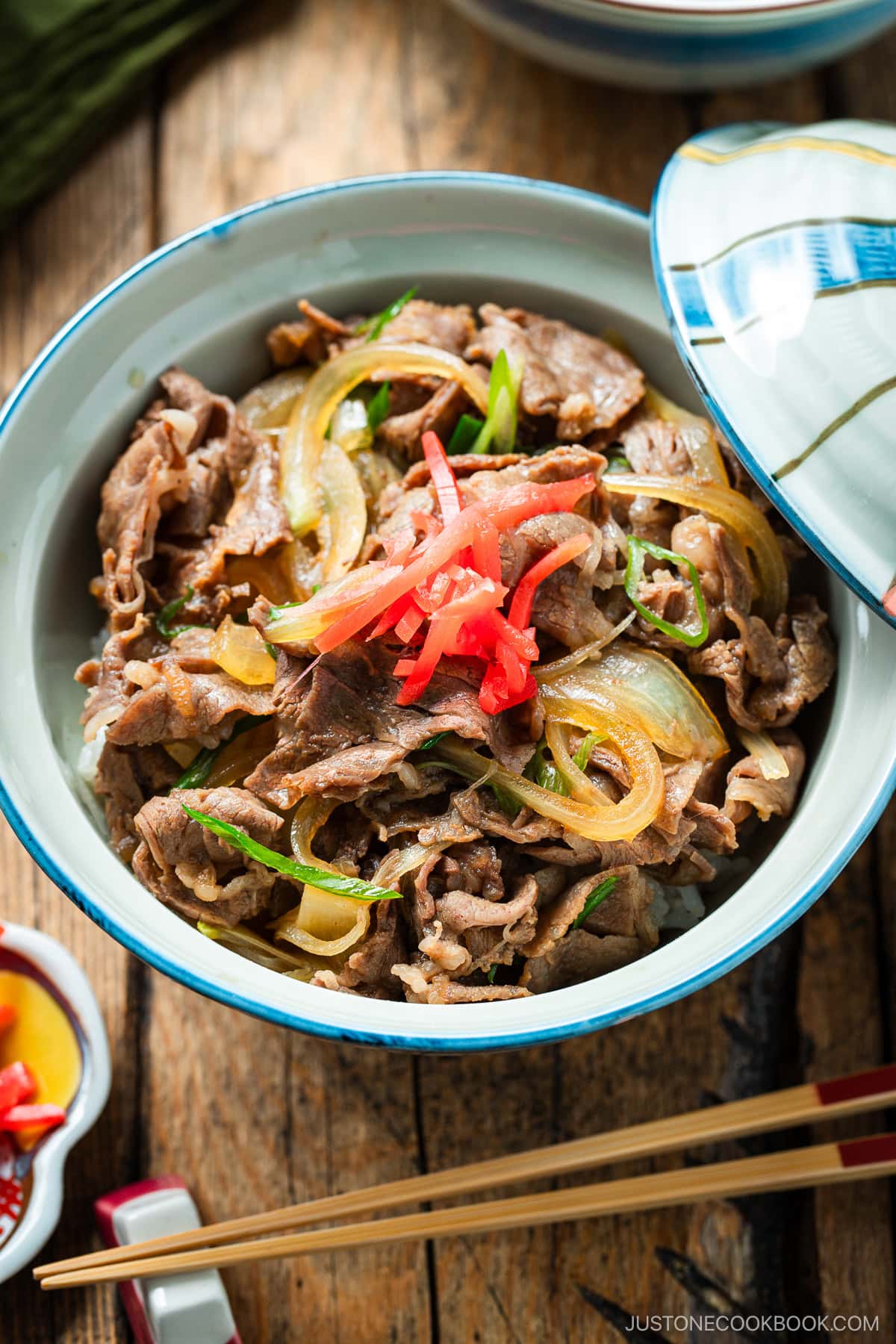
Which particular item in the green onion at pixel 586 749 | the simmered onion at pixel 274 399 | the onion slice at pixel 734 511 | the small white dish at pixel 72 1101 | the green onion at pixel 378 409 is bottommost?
the small white dish at pixel 72 1101

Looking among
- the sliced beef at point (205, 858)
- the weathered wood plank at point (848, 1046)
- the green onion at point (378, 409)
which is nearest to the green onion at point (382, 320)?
the green onion at point (378, 409)

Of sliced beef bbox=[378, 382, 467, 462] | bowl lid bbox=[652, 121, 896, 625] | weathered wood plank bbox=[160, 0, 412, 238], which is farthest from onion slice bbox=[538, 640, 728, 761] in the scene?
weathered wood plank bbox=[160, 0, 412, 238]

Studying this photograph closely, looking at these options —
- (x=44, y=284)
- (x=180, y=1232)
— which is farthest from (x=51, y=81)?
(x=180, y=1232)

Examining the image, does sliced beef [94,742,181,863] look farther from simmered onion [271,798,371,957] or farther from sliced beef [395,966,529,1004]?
sliced beef [395,966,529,1004]

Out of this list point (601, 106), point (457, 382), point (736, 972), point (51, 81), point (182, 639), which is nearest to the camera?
point (182, 639)

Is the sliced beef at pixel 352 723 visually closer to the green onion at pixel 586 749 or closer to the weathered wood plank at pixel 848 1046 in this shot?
the green onion at pixel 586 749

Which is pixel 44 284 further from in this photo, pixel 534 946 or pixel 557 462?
pixel 534 946

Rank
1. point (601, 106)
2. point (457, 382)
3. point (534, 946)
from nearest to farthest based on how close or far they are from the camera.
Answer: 1. point (534, 946)
2. point (457, 382)
3. point (601, 106)

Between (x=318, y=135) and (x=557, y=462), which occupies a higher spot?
(x=318, y=135)
